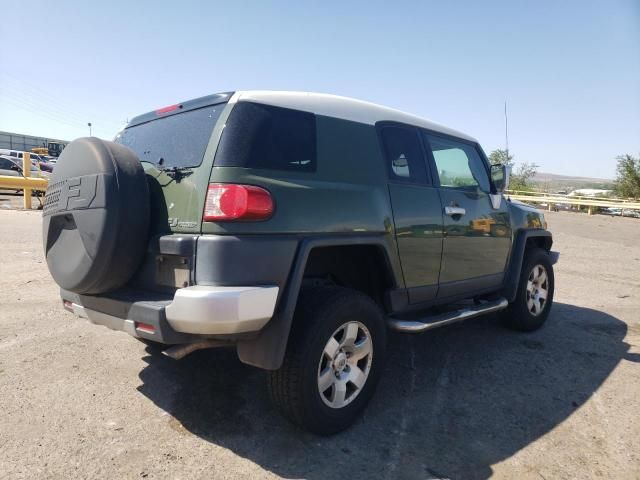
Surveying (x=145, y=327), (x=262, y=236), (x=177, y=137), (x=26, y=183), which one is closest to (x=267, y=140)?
(x=262, y=236)

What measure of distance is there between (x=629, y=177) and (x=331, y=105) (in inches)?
1629

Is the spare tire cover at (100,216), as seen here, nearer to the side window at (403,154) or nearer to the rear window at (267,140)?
the rear window at (267,140)

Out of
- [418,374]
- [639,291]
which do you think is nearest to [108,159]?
[418,374]

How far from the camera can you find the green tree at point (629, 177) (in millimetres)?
35812

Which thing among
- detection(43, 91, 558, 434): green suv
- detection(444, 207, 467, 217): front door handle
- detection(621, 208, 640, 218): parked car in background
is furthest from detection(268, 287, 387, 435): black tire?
detection(621, 208, 640, 218): parked car in background

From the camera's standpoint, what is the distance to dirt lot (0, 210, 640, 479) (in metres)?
2.39

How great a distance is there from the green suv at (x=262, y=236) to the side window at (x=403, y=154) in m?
0.02

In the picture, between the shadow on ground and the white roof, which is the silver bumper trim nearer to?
the shadow on ground

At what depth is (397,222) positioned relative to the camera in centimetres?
313

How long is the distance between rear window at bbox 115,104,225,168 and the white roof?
0.23 metres

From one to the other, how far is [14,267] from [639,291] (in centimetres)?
918

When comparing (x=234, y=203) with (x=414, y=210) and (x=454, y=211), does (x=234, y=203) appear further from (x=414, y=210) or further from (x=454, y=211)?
(x=454, y=211)

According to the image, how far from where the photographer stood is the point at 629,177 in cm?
3606

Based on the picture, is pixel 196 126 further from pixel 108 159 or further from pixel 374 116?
pixel 374 116
